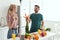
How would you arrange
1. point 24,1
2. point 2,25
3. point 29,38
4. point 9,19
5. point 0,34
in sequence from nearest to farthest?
1. point 29,38
2. point 9,19
3. point 0,34
4. point 2,25
5. point 24,1

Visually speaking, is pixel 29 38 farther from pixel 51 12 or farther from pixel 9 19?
pixel 51 12

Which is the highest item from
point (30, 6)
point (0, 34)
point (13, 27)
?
point (30, 6)

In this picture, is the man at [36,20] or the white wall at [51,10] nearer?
the man at [36,20]

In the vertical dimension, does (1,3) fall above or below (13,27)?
above

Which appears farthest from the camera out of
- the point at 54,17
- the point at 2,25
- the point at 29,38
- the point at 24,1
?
the point at 54,17

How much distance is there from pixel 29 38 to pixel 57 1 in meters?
3.65

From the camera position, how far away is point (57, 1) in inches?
236

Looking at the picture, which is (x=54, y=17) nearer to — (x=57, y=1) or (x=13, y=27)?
(x=57, y=1)

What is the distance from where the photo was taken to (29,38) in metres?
2.68

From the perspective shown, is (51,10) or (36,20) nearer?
(36,20)

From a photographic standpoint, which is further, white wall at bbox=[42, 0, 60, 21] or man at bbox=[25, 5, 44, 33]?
white wall at bbox=[42, 0, 60, 21]

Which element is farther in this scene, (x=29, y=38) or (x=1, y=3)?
(x=1, y=3)

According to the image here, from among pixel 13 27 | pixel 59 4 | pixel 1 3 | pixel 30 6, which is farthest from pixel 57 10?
pixel 13 27

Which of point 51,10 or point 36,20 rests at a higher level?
point 51,10
